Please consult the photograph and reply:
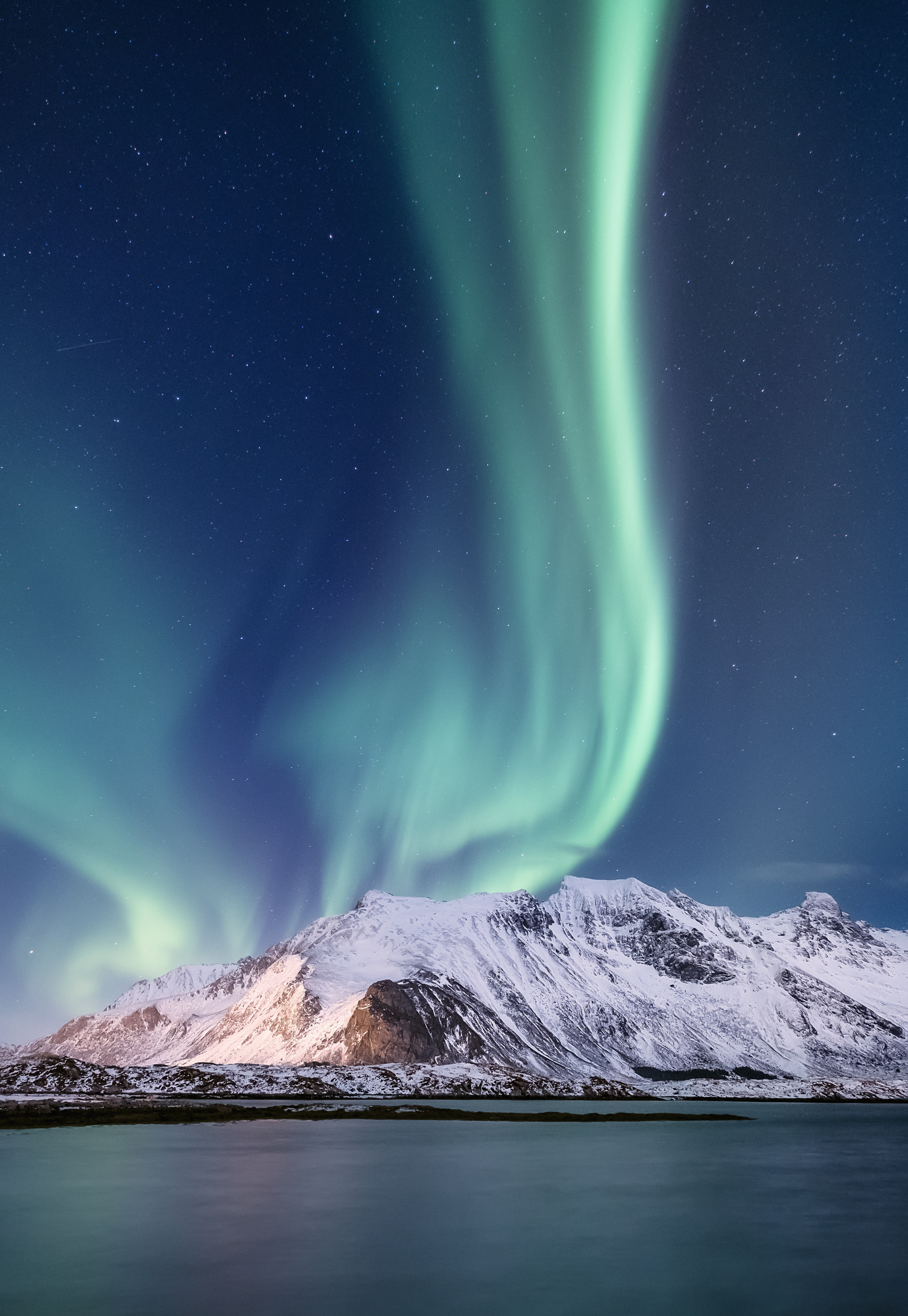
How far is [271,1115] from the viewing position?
109 m

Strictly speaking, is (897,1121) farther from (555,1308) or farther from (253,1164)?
(555,1308)

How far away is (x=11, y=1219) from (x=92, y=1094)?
110 meters

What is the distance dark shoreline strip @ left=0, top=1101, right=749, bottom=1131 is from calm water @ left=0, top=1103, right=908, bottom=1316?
2980 cm

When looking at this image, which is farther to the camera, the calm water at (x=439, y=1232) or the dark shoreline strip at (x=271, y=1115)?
the dark shoreline strip at (x=271, y=1115)

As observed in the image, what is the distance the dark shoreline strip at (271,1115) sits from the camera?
3647 inches

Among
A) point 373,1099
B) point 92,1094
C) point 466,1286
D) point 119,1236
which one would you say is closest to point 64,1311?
point 466,1286

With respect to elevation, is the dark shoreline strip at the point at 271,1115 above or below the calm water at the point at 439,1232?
above

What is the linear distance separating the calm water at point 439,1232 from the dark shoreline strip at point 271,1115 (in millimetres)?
29799

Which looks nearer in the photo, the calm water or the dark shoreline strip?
the calm water

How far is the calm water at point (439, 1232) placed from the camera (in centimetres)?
2123

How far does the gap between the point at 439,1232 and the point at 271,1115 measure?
88.8 m

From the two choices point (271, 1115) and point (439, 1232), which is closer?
point (439, 1232)

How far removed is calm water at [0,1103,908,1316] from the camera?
2123 cm

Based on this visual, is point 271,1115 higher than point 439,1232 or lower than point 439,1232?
higher
